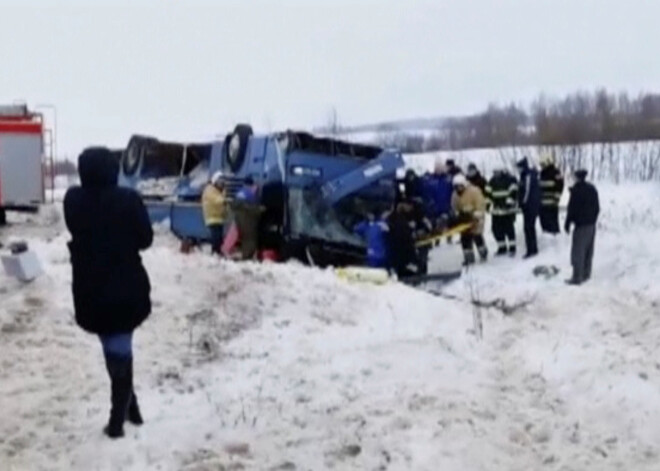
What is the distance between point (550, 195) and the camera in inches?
860

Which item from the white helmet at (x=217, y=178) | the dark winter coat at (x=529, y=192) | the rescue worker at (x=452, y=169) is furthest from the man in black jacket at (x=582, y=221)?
the white helmet at (x=217, y=178)

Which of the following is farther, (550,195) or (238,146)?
(550,195)

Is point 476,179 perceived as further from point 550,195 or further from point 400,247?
point 400,247

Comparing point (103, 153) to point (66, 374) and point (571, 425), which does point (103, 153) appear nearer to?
point (66, 374)

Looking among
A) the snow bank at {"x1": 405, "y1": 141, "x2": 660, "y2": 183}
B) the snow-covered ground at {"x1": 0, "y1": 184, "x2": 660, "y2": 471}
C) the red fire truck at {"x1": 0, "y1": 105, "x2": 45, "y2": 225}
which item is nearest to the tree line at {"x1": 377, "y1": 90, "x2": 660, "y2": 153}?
the snow bank at {"x1": 405, "y1": 141, "x2": 660, "y2": 183}

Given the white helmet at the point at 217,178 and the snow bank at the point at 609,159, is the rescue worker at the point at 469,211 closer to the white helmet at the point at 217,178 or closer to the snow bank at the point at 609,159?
the white helmet at the point at 217,178

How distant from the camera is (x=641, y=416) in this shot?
8.21m

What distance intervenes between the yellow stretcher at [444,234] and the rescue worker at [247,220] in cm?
278

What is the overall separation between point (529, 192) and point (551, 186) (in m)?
1.02

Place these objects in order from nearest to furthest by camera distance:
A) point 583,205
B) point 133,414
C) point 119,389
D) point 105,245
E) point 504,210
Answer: point 105,245, point 119,389, point 133,414, point 583,205, point 504,210

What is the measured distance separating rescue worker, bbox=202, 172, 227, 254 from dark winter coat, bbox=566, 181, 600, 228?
5935mm

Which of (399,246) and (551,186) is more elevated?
(551,186)

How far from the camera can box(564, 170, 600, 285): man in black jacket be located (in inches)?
698

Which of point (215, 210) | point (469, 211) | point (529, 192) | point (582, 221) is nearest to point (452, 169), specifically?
point (469, 211)
